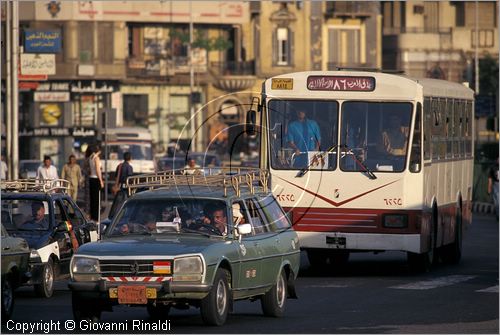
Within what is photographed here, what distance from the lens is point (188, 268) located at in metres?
15.2

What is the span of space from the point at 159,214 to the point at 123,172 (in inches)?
779

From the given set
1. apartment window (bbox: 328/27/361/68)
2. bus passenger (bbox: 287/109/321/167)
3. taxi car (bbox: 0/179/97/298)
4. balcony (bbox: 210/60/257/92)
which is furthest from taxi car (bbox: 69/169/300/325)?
apartment window (bbox: 328/27/361/68)

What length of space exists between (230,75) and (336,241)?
6832cm

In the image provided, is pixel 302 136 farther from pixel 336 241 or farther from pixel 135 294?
pixel 135 294

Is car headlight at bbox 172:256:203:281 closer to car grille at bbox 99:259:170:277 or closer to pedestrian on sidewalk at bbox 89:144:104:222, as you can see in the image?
car grille at bbox 99:259:170:277

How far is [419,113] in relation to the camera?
24125 millimetres

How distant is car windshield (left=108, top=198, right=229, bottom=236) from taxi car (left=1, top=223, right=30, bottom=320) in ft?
4.10

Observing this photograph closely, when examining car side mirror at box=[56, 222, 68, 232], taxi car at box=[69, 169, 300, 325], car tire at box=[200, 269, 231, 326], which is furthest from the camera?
car side mirror at box=[56, 222, 68, 232]

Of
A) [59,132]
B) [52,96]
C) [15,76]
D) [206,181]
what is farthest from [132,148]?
[206,181]

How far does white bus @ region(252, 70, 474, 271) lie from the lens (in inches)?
941

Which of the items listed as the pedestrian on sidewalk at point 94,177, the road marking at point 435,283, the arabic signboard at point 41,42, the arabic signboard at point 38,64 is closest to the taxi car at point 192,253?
the road marking at point 435,283

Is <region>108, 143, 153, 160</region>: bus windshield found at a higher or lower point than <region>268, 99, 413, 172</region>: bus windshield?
lower

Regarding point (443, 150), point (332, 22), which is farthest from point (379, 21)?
point (443, 150)

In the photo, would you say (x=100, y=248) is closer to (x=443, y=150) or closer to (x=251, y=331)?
(x=251, y=331)
